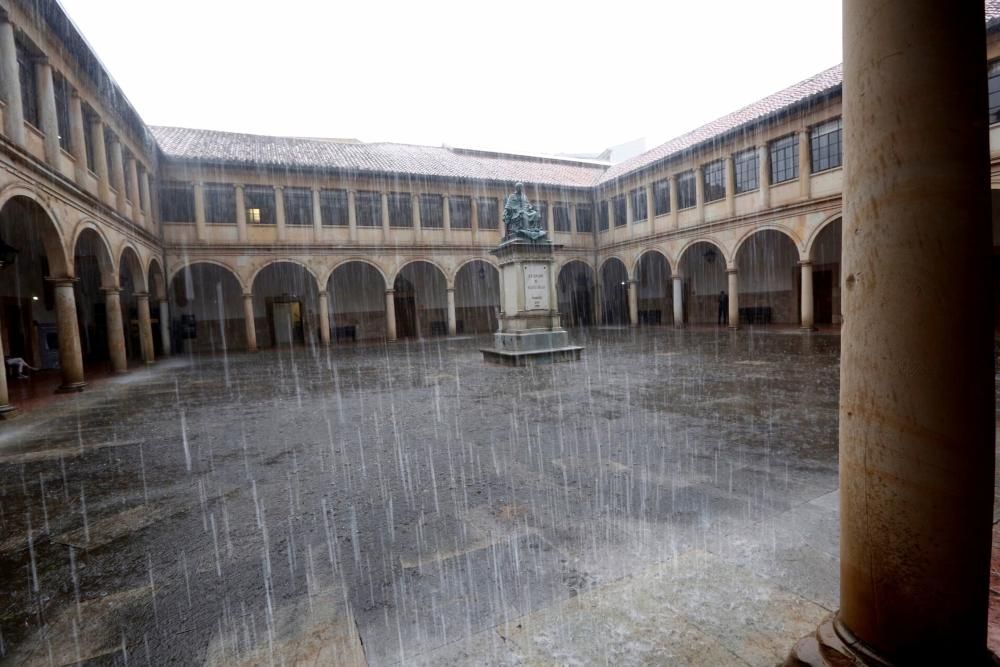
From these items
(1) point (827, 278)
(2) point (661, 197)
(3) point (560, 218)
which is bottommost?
(1) point (827, 278)

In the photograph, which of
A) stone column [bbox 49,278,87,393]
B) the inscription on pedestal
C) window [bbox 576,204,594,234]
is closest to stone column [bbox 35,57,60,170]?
stone column [bbox 49,278,87,393]

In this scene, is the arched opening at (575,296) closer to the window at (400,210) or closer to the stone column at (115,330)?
the window at (400,210)

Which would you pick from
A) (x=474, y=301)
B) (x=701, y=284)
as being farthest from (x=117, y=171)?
(x=701, y=284)

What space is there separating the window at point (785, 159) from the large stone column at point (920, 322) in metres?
18.6

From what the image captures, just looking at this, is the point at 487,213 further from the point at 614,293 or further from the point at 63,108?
the point at 63,108

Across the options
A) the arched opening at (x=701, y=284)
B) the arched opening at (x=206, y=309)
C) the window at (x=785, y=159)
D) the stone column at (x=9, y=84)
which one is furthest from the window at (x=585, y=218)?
the stone column at (x=9, y=84)

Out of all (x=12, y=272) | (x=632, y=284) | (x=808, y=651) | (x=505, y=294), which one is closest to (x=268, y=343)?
(x=12, y=272)

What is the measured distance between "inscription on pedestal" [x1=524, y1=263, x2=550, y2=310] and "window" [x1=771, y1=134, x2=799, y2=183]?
11.1 metres

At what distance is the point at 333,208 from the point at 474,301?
27.0 ft

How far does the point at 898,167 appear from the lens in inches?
51.4

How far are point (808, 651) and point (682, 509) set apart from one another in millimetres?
1632

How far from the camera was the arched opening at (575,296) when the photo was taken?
28000 millimetres

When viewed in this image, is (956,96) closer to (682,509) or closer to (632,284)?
(682,509)

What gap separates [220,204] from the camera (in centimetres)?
2014
